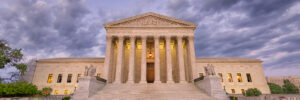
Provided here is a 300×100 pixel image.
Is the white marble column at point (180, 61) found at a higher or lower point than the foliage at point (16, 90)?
higher

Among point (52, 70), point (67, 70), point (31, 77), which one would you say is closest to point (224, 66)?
point (67, 70)

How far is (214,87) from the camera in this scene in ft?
58.0

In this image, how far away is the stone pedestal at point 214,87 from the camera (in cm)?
1721

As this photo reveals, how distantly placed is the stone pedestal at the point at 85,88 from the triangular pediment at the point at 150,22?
12.4 meters

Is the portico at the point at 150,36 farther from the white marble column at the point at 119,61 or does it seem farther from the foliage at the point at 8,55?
the foliage at the point at 8,55

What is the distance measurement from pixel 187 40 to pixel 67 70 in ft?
85.8

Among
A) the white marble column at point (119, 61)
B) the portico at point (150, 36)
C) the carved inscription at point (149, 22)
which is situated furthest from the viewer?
the carved inscription at point (149, 22)

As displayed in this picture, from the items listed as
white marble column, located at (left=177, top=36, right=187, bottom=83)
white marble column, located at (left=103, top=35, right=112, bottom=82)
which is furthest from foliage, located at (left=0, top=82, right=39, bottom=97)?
white marble column, located at (left=177, top=36, right=187, bottom=83)

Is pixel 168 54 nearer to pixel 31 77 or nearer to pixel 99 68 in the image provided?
pixel 99 68

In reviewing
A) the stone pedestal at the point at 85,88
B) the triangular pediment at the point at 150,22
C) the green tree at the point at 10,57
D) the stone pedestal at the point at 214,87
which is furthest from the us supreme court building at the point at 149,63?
the green tree at the point at 10,57

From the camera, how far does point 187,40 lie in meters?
29.4

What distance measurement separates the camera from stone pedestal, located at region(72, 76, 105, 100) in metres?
17.0

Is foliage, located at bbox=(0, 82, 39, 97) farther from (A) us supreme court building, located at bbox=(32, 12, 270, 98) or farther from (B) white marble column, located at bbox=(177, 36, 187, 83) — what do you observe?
(B) white marble column, located at bbox=(177, 36, 187, 83)

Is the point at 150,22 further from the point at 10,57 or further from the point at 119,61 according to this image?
the point at 10,57
